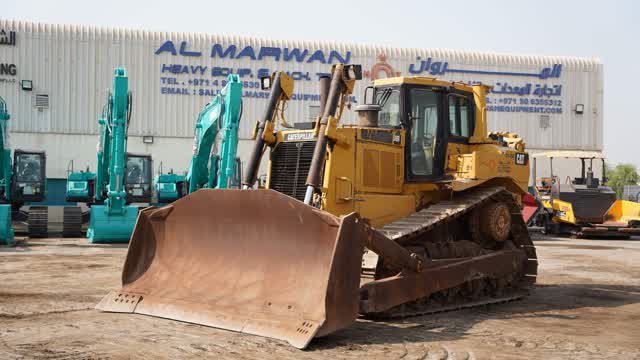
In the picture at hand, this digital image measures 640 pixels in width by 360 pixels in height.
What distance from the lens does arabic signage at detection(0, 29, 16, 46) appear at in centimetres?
2986

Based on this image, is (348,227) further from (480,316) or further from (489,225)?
(489,225)

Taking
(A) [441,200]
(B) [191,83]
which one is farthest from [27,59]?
(A) [441,200]

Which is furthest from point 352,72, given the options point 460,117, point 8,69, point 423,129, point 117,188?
point 8,69

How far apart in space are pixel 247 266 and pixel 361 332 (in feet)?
4.40

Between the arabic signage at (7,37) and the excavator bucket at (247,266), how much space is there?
79.4 feet

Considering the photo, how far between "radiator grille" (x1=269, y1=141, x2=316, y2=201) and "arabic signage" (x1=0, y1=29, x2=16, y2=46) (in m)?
23.4

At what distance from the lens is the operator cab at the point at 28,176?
77.5ft

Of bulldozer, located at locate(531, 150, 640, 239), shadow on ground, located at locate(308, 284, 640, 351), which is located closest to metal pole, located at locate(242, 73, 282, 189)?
shadow on ground, located at locate(308, 284, 640, 351)

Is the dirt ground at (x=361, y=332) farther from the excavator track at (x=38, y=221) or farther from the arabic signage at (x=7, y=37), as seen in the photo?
the arabic signage at (x=7, y=37)

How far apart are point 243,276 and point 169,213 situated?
1343mm

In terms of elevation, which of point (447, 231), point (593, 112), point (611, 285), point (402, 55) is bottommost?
point (611, 285)

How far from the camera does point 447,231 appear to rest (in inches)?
403

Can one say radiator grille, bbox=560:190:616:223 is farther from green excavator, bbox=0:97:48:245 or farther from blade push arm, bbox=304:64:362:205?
blade push arm, bbox=304:64:362:205

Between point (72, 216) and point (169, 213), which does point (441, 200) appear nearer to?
point (169, 213)
